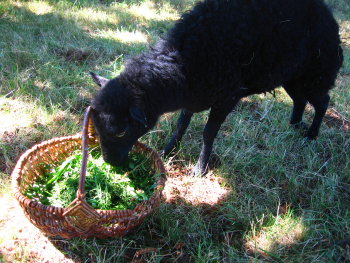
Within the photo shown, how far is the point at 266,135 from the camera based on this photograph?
3881 millimetres

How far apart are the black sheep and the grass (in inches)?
20.1

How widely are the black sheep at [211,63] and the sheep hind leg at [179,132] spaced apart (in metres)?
0.03

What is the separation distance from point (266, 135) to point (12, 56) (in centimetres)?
367

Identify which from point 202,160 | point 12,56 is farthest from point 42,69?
point 202,160

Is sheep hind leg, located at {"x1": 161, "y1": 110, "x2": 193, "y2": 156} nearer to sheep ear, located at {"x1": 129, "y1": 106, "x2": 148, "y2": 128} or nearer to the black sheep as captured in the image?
the black sheep

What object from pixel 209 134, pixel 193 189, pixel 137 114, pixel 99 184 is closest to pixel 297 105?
pixel 209 134

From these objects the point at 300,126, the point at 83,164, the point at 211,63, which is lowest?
the point at 300,126

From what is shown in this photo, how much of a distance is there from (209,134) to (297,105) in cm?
156

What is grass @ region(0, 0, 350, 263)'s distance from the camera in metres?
2.43

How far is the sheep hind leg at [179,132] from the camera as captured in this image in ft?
11.1

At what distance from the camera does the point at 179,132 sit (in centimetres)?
344

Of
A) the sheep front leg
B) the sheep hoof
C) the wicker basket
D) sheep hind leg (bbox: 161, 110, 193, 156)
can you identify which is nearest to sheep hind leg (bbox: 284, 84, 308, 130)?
the sheep hoof

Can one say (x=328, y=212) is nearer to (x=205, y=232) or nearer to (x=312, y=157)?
(x=312, y=157)

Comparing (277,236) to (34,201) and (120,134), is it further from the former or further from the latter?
(34,201)
